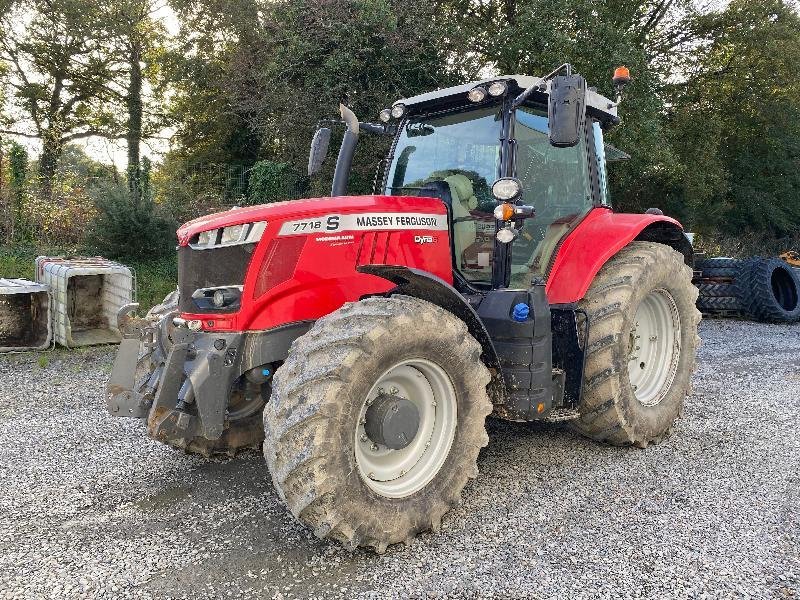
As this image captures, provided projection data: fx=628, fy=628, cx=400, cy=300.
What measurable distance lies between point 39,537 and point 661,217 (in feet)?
13.9

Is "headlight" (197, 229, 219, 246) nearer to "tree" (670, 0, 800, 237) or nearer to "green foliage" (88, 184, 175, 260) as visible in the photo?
"green foliage" (88, 184, 175, 260)

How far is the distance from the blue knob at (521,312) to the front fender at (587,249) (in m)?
0.38

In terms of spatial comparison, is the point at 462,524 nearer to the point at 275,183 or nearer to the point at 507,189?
the point at 507,189

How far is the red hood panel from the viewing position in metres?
2.99

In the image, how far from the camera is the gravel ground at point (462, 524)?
8.24 ft

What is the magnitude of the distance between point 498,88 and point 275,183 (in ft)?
33.2

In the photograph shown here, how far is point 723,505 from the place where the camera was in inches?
128

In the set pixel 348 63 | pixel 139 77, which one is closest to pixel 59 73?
pixel 139 77

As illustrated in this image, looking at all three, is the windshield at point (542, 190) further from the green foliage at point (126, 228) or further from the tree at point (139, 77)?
the tree at point (139, 77)

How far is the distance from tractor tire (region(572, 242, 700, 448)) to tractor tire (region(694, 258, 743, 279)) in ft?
22.5

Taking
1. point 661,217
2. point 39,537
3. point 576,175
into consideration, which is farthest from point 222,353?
point 661,217

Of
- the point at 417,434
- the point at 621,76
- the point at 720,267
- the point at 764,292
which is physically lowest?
the point at 417,434

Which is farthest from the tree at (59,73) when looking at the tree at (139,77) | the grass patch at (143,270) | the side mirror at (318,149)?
the side mirror at (318,149)

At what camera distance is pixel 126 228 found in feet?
35.5
